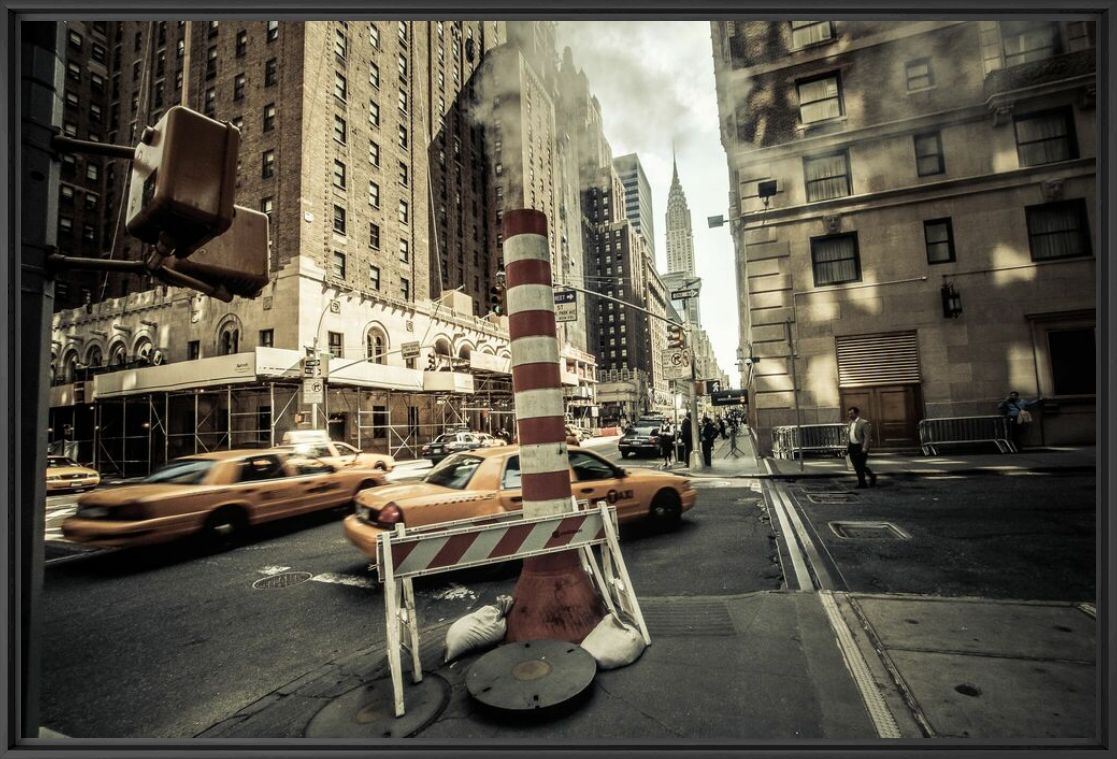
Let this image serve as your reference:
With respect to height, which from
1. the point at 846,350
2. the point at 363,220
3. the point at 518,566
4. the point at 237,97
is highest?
the point at 237,97

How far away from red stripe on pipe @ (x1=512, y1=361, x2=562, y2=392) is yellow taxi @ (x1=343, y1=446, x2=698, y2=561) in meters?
1.73

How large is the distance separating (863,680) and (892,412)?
1632 centimetres

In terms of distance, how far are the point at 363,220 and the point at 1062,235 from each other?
31.7 metres

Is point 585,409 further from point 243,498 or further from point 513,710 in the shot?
point 513,710

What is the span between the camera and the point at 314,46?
26656mm

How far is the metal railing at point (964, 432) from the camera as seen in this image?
14.6m

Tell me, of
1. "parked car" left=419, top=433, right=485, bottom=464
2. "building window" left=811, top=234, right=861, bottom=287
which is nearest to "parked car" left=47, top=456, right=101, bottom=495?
"parked car" left=419, top=433, right=485, bottom=464

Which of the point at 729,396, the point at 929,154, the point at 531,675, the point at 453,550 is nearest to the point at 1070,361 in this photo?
the point at 929,154

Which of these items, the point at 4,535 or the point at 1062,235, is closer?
the point at 4,535

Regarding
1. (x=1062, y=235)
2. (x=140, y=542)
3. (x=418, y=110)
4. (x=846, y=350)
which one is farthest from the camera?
(x=418, y=110)

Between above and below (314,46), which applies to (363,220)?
below

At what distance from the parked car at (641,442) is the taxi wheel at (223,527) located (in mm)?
16606

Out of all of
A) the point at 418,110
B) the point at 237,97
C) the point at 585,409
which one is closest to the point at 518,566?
the point at 237,97

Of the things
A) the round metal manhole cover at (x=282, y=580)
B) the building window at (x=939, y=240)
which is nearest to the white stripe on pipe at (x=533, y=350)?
the round metal manhole cover at (x=282, y=580)
